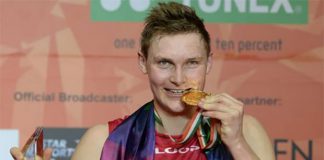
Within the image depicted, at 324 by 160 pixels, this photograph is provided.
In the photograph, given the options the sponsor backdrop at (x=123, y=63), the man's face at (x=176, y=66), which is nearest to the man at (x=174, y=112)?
the man's face at (x=176, y=66)

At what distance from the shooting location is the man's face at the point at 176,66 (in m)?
1.71

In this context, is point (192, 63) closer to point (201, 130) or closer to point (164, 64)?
point (164, 64)

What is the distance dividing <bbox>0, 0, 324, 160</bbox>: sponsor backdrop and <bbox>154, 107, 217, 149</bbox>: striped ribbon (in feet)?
2.78

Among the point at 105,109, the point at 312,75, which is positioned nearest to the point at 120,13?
the point at 105,109

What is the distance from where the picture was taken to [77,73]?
2654 millimetres

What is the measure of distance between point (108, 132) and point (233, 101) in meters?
0.42

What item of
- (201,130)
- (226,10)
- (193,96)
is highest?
(226,10)

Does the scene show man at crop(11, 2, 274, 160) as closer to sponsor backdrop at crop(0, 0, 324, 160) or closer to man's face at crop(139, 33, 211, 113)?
man's face at crop(139, 33, 211, 113)

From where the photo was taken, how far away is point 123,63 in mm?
2660

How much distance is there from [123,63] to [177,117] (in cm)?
90

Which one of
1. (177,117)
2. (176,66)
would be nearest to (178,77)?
(176,66)

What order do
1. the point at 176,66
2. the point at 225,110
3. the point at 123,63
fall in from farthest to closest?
the point at 123,63
the point at 176,66
the point at 225,110

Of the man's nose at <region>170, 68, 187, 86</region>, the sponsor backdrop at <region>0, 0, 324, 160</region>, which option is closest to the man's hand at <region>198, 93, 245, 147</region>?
the man's nose at <region>170, 68, 187, 86</region>

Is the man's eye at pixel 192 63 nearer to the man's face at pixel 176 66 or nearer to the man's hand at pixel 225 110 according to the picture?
the man's face at pixel 176 66
